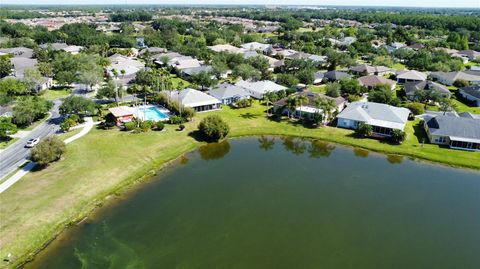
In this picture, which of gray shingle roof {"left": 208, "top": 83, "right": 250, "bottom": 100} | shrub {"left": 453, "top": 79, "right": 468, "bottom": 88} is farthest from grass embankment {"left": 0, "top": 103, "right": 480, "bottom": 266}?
shrub {"left": 453, "top": 79, "right": 468, "bottom": 88}

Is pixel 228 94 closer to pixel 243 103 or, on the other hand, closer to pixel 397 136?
pixel 243 103

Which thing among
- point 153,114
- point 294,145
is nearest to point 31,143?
point 153,114

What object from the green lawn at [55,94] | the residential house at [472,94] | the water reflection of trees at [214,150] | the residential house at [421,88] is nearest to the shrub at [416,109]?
the residential house at [421,88]

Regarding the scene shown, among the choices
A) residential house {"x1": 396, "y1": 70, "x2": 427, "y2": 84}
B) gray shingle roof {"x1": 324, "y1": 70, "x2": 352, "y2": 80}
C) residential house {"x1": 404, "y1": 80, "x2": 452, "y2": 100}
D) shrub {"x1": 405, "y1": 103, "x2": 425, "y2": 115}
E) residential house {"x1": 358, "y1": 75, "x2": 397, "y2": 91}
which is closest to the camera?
shrub {"x1": 405, "y1": 103, "x2": 425, "y2": 115}

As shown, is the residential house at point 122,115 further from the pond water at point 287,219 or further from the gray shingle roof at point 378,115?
the gray shingle roof at point 378,115

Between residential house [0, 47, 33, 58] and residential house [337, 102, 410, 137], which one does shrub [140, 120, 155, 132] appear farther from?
residential house [0, 47, 33, 58]

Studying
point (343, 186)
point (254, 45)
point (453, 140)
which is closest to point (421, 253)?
point (343, 186)
